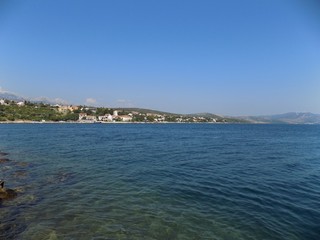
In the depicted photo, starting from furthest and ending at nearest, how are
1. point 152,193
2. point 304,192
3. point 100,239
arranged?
point 304,192, point 152,193, point 100,239

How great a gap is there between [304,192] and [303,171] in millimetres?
10407

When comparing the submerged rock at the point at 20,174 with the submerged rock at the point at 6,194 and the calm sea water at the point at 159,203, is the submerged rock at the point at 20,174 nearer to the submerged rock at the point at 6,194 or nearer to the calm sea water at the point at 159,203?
the calm sea water at the point at 159,203

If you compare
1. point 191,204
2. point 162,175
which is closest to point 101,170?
point 162,175

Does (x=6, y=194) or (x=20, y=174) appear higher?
(x=6, y=194)

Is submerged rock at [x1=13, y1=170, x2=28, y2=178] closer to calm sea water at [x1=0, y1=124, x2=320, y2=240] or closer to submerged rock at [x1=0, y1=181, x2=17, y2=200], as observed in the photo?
calm sea water at [x1=0, y1=124, x2=320, y2=240]

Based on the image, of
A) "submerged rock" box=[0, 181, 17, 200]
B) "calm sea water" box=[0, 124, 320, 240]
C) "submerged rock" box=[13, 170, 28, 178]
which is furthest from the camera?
"submerged rock" box=[13, 170, 28, 178]

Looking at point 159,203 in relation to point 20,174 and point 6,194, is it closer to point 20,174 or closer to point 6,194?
point 6,194

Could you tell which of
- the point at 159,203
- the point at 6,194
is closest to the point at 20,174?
the point at 6,194

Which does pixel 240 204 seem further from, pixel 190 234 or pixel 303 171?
pixel 303 171

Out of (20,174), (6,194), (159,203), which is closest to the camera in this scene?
(159,203)

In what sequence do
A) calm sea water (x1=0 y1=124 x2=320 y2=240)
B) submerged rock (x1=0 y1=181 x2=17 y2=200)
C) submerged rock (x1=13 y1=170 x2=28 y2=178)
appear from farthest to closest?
submerged rock (x1=13 y1=170 x2=28 y2=178) < submerged rock (x1=0 y1=181 x2=17 y2=200) < calm sea water (x1=0 y1=124 x2=320 y2=240)

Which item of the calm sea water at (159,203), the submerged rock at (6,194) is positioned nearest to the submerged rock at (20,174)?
the calm sea water at (159,203)

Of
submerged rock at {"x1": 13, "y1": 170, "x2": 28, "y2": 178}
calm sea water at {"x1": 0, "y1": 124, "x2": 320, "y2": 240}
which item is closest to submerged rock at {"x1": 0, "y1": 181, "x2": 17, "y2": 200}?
calm sea water at {"x1": 0, "y1": 124, "x2": 320, "y2": 240}

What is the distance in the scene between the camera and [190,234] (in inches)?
528
